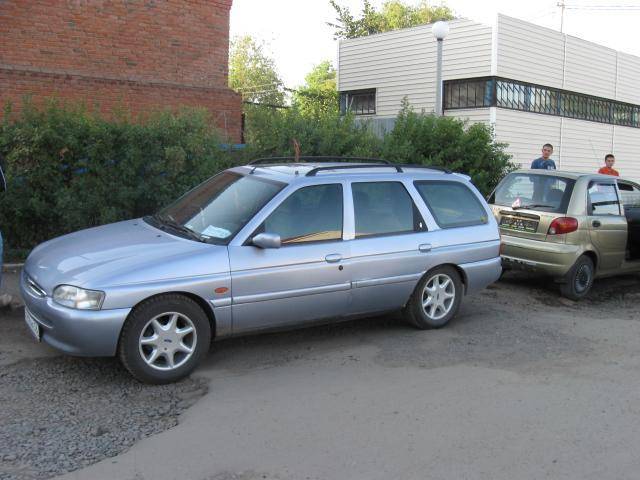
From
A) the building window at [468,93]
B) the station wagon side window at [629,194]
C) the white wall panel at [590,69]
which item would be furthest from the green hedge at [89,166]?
the white wall panel at [590,69]

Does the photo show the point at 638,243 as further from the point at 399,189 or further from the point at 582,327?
the point at 399,189

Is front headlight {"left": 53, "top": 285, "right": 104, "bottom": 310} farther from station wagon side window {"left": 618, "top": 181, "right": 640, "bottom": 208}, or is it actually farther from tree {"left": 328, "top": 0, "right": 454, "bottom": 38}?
tree {"left": 328, "top": 0, "right": 454, "bottom": 38}

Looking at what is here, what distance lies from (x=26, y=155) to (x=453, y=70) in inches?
594

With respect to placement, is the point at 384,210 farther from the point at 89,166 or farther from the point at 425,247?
the point at 89,166

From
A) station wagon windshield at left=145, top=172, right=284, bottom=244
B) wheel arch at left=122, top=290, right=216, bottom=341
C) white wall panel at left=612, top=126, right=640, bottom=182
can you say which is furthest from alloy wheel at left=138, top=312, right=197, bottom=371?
white wall panel at left=612, top=126, right=640, bottom=182

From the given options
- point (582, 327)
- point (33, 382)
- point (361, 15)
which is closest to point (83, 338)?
point (33, 382)

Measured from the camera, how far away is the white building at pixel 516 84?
64.8ft

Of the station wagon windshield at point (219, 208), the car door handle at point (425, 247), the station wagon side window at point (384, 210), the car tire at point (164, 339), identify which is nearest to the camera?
the car tire at point (164, 339)

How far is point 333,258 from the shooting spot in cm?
572

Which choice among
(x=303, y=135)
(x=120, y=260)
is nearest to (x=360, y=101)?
(x=303, y=135)

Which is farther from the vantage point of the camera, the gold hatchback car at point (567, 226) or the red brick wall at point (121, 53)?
the red brick wall at point (121, 53)

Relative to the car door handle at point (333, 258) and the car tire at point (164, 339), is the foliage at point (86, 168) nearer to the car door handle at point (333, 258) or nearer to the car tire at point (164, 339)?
the car door handle at point (333, 258)

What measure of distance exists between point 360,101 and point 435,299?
18364mm

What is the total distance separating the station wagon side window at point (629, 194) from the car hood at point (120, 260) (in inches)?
255
